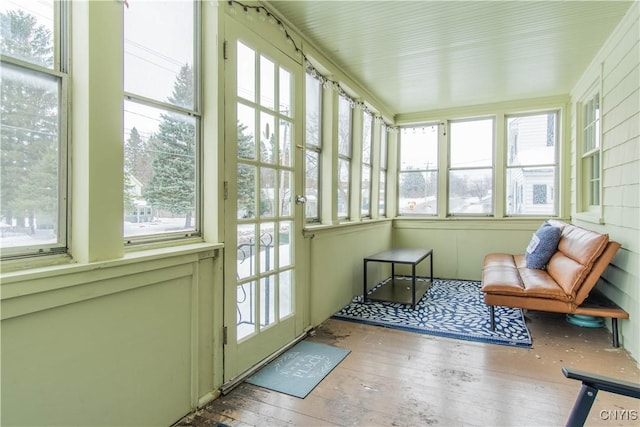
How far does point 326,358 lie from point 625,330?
235 cm

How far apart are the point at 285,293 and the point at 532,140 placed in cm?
425

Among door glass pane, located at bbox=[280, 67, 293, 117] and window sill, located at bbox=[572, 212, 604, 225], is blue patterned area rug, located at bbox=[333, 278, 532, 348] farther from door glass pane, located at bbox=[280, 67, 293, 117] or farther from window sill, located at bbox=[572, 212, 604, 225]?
door glass pane, located at bbox=[280, 67, 293, 117]

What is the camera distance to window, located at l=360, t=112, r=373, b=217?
178 inches

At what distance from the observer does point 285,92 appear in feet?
8.91

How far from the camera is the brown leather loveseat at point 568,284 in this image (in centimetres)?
273

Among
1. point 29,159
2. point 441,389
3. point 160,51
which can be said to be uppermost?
point 160,51

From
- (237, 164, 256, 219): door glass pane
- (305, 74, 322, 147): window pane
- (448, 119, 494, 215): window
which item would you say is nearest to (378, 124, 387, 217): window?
(448, 119, 494, 215): window

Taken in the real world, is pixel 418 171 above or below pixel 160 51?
below

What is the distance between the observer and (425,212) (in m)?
5.52

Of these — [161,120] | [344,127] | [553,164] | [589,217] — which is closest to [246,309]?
[161,120]

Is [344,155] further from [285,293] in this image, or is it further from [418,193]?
[418,193]

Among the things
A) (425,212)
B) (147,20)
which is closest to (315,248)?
(147,20)

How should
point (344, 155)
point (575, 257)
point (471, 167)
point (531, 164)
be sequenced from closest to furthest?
point (575, 257), point (344, 155), point (531, 164), point (471, 167)

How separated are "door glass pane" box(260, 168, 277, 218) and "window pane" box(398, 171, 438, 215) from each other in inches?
138
